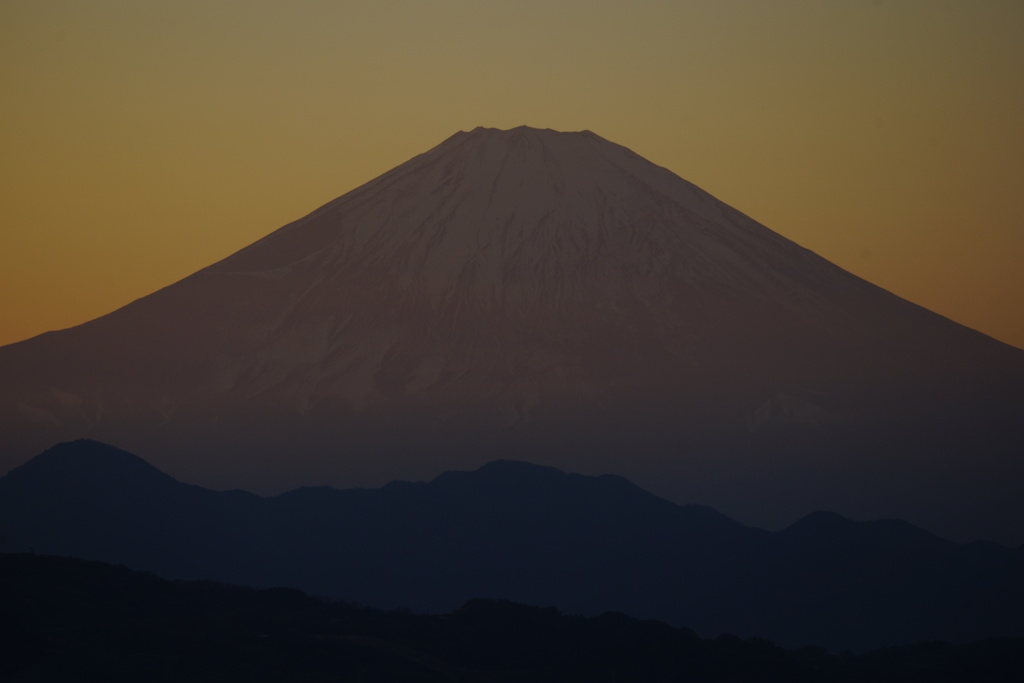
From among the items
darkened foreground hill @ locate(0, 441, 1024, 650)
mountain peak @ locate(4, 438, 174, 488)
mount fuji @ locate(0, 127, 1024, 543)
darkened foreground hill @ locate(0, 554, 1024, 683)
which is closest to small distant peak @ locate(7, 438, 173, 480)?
mountain peak @ locate(4, 438, 174, 488)

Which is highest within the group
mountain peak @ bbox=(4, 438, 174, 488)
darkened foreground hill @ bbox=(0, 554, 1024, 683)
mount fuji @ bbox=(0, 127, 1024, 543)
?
mount fuji @ bbox=(0, 127, 1024, 543)

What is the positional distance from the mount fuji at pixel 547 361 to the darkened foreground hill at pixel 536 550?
24494mm

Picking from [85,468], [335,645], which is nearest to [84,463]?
[85,468]

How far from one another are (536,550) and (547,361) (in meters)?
39.9

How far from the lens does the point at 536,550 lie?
104375 mm

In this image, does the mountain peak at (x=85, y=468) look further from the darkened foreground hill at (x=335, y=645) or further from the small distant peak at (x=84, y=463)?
the darkened foreground hill at (x=335, y=645)

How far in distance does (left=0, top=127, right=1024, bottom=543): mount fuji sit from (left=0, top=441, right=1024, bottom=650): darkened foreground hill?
80.4 feet

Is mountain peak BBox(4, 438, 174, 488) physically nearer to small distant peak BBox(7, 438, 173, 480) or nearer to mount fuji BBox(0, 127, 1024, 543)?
small distant peak BBox(7, 438, 173, 480)

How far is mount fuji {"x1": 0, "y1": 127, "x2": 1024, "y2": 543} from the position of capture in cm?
13950

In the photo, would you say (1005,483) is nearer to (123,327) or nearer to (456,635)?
(123,327)

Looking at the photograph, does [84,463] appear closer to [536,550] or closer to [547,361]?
[536,550]

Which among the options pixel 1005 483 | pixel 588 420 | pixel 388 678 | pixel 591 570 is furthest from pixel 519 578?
pixel 1005 483

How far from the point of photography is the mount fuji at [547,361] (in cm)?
13950

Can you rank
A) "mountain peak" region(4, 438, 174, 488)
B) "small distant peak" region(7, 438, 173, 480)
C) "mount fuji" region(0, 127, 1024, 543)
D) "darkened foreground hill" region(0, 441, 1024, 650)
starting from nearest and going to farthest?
"darkened foreground hill" region(0, 441, 1024, 650)
"mountain peak" region(4, 438, 174, 488)
"small distant peak" region(7, 438, 173, 480)
"mount fuji" region(0, 127, 1024, 543)
